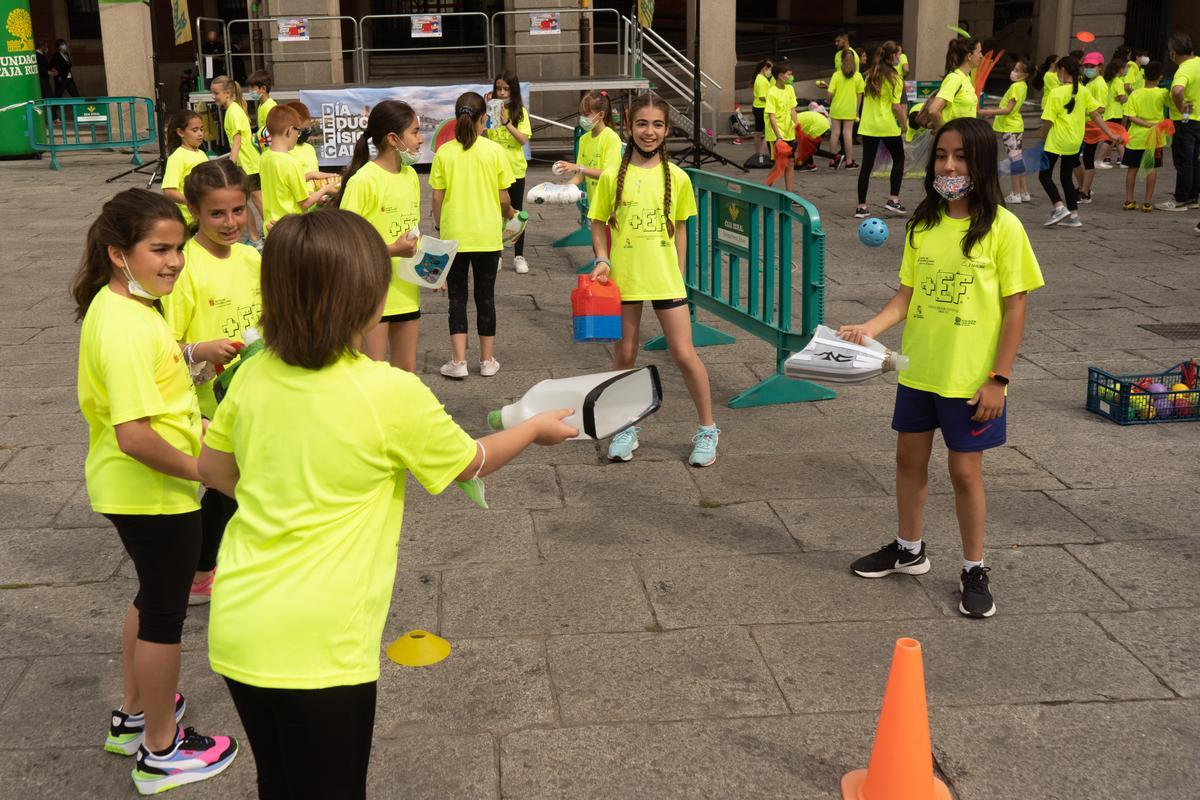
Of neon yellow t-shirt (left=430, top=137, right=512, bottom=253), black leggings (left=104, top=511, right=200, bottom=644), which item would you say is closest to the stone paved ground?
black leggings (left=104, top=511, right=200, bottom=644)

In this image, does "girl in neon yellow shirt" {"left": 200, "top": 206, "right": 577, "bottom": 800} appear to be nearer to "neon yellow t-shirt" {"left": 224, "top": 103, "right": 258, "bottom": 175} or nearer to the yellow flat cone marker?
the yellow flat cone marker

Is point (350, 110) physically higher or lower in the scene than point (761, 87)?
lower

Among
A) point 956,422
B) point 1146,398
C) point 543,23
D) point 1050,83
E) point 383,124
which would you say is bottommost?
point 1146,398

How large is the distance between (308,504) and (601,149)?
817cm

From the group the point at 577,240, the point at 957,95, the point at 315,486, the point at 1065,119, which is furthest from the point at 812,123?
the point at 315,486

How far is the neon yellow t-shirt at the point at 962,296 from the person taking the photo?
4.50 meters

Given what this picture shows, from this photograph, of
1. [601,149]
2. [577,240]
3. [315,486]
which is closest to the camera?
[315,486]

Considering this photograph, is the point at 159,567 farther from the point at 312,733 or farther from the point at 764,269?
the point at 764,269

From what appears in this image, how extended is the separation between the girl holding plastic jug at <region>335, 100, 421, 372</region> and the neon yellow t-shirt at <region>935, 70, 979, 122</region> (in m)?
7.89

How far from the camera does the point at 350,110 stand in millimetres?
18438

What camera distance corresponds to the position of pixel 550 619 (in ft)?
15.7

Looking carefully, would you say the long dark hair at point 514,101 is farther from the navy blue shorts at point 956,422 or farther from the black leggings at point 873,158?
the navy blue shorts at point 956,422

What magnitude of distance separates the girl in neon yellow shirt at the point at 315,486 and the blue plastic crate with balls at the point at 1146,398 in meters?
5.38

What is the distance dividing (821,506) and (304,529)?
12.3 feet
